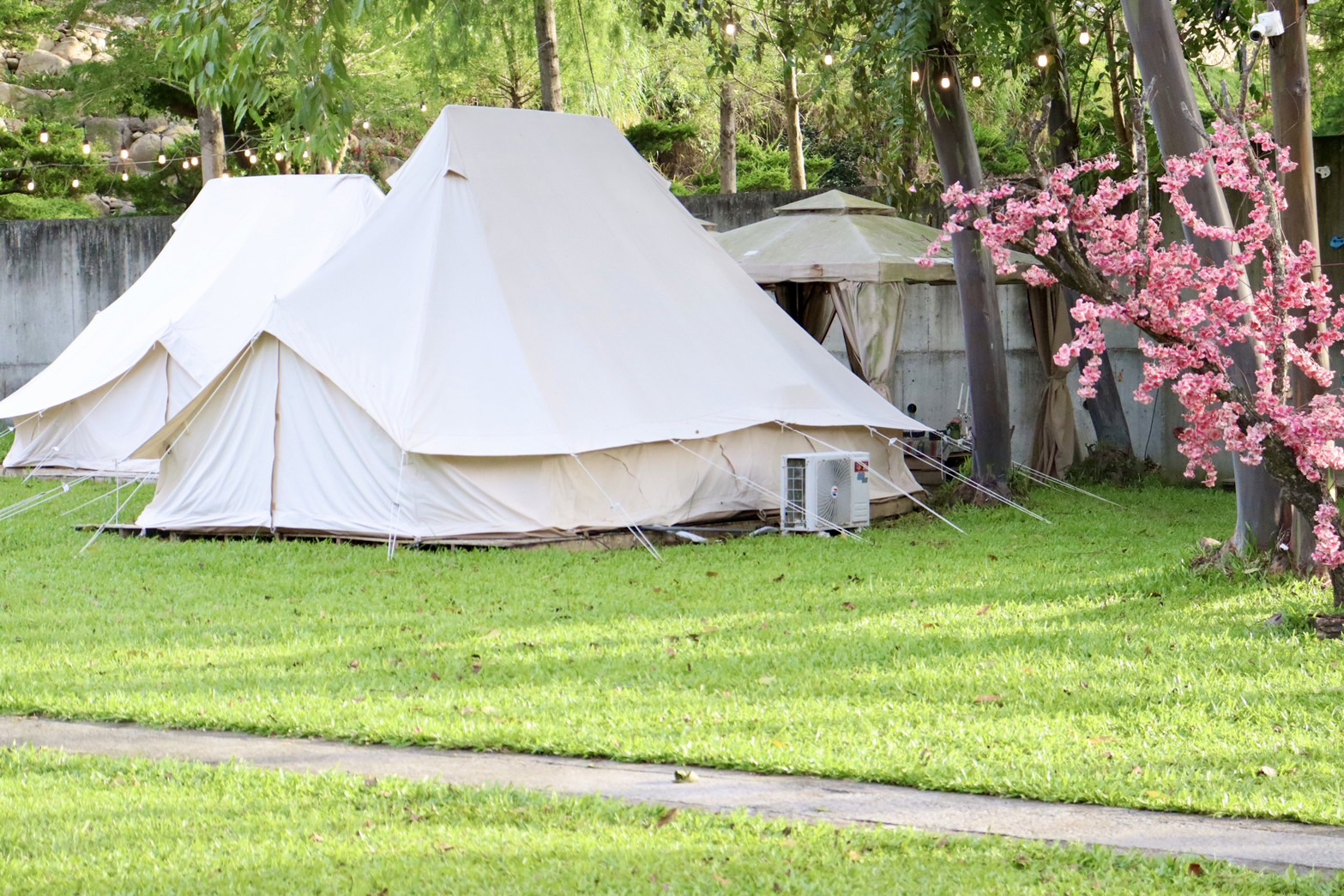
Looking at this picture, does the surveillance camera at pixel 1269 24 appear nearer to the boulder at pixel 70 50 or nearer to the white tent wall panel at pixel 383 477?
the white tent wall panel at pixel 383 477

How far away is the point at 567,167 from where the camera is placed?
38.4ft

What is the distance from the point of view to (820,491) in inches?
414

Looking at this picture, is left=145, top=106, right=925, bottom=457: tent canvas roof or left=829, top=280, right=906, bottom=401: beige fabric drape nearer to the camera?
left=145, top=106, right=925, bottom=457: tent canvas roof

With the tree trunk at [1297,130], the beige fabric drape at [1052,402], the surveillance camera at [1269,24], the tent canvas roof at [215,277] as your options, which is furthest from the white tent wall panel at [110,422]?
the surveillance camera at [1269,24]

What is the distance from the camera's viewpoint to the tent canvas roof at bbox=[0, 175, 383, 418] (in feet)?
47.8

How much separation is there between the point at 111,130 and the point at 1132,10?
987 inches

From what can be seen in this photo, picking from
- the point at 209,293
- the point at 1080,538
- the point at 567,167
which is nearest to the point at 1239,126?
the point at 1080,538

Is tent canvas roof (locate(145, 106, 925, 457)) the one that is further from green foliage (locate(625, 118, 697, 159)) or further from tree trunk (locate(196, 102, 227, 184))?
green foliage (locate(625, 118, 697, 159))

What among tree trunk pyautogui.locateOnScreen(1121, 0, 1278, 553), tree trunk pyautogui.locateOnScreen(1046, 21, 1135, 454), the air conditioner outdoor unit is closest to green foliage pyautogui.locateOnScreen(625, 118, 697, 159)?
tree trunk pyautogui.locateOnScreen(1046, 21, 1135, 454)

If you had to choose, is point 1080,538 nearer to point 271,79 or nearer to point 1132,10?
point 1132,10

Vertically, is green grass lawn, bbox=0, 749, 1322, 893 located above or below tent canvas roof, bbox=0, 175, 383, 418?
below

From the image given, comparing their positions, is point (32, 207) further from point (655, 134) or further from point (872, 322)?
point (872, 322)

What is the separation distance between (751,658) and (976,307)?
20.9ft

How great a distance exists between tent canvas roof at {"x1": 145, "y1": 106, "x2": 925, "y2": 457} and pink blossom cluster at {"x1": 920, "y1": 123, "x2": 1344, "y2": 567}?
409 centimetres
